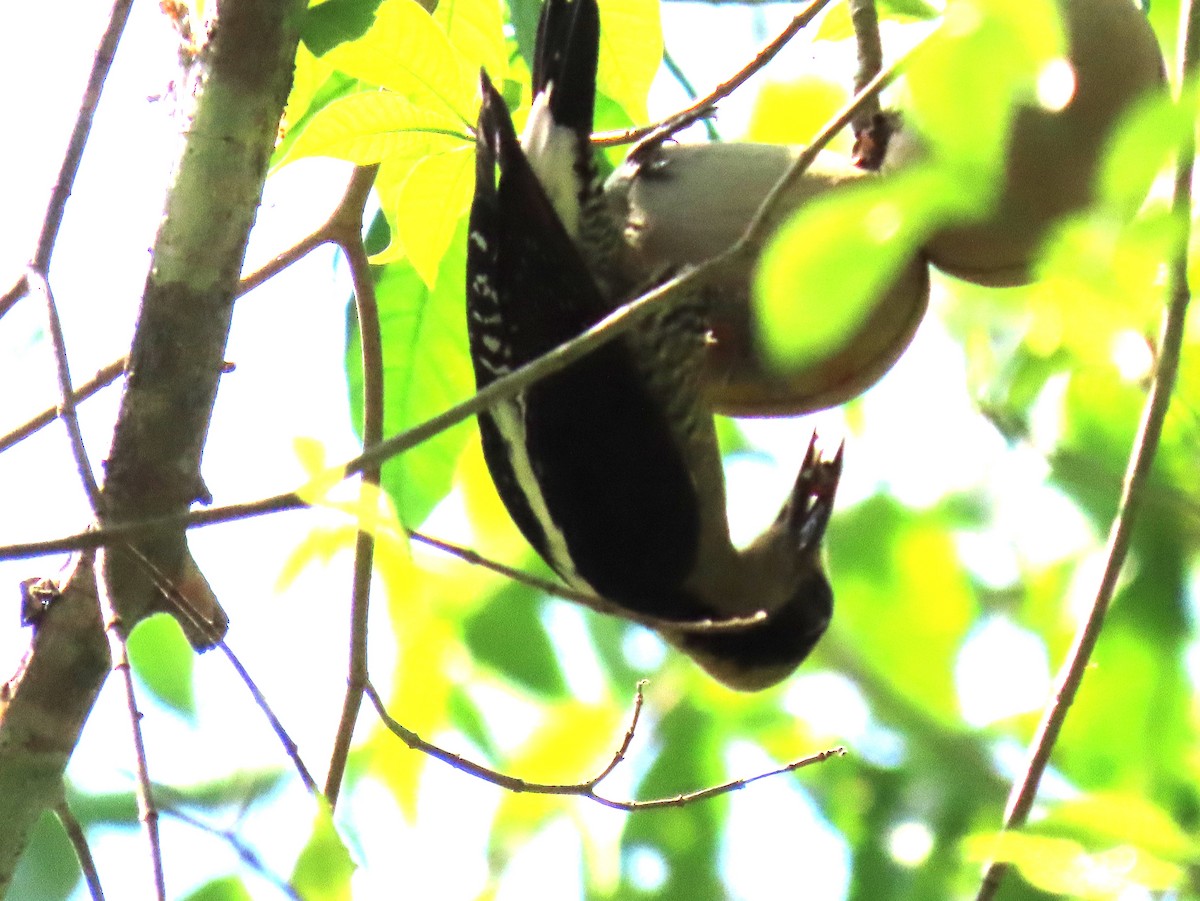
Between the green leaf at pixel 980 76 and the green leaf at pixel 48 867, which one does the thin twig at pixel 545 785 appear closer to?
the green leaf at pixel 48 867

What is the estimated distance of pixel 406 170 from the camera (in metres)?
2.09

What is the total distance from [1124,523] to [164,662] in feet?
6.37

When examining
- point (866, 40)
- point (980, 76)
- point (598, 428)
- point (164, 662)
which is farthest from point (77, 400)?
point (980, 76)

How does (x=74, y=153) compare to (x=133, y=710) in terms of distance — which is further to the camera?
(x=74, y=153)

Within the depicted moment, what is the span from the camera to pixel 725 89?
6.55 ft

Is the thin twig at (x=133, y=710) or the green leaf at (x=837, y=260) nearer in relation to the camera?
the green leaf at (x=837, y=260)

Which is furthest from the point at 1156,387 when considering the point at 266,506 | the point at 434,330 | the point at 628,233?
the point at 434,330

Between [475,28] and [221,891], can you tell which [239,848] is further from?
[475,28]

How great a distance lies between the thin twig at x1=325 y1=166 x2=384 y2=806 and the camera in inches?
75.0

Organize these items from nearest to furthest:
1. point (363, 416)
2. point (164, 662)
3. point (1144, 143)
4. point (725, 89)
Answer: point (1144, 143) < point (725, 89) < point (363, 416) < point (164, 662)

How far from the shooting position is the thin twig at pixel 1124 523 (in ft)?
4.17

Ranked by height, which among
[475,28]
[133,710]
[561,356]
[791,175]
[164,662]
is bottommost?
[133,710]

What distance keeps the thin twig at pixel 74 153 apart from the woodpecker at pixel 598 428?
0.50m

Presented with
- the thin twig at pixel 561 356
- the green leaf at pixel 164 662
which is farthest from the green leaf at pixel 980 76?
the green leaf at pixel 164 662
